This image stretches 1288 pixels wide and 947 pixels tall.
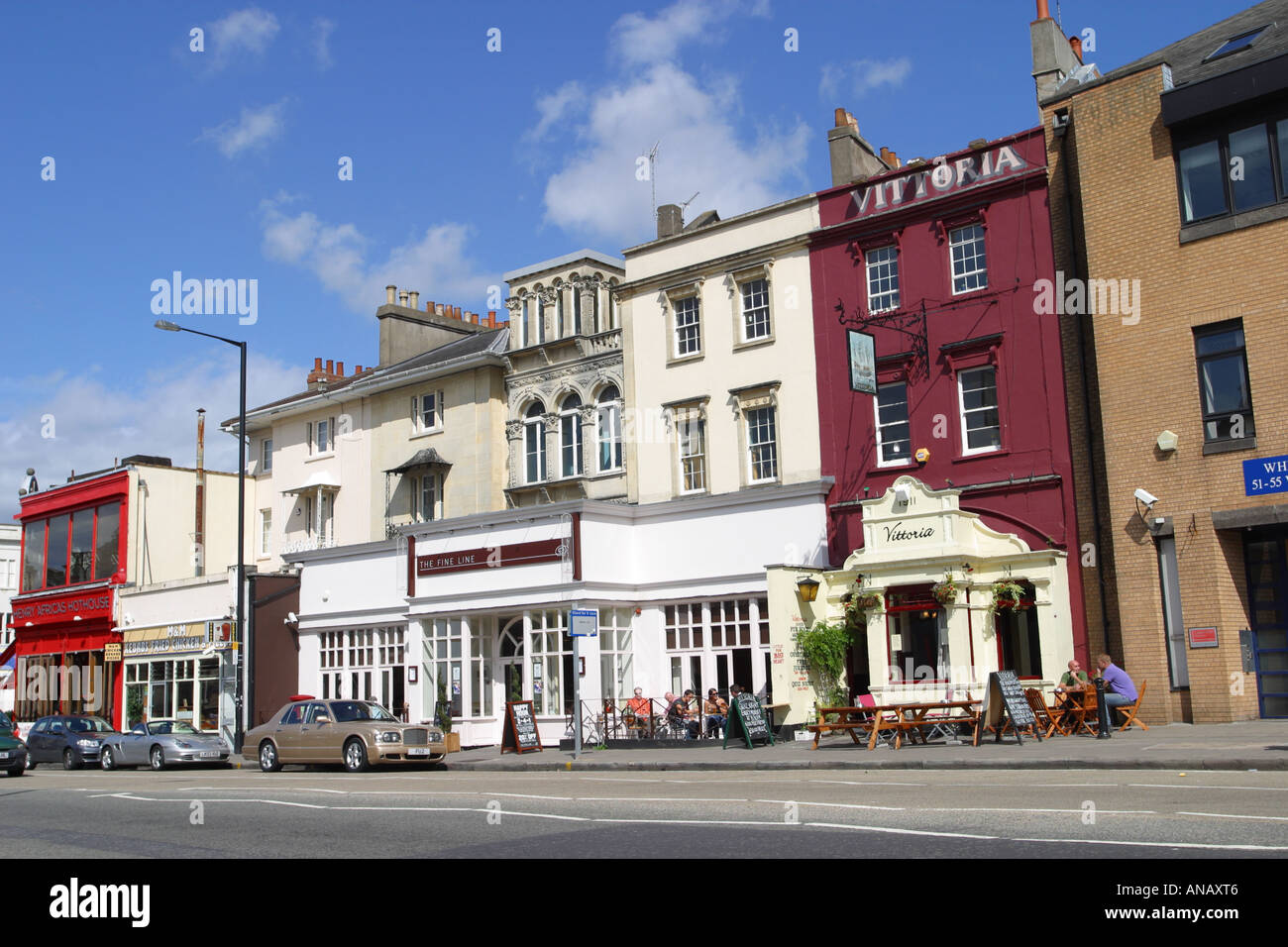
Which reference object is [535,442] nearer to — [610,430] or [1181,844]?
[610,430]

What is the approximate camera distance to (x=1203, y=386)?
70.6 ft

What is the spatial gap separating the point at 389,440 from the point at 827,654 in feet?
56.6

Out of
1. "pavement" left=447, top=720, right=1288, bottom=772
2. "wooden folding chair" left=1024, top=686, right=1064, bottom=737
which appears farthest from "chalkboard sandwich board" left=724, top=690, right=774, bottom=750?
"wooden folding chair" left=1024, top=686, right=1064, bottom=737

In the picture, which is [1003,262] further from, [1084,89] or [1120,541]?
A: [1120,541]

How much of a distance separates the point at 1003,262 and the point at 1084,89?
143 inches

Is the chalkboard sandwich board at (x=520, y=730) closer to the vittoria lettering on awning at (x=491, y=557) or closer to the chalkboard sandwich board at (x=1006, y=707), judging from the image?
the vittoria lettering on awning at (x=491, y=557)

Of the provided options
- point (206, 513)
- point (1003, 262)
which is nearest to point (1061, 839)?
point (1003, 262)

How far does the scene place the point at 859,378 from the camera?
25.0 meters

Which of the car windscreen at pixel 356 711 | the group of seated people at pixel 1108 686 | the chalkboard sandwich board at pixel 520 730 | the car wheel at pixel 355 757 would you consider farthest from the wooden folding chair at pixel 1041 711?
the car windscreen at pixel 356 711

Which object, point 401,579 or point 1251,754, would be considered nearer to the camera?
point 1251,754

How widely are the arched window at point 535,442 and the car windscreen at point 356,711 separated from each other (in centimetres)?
941

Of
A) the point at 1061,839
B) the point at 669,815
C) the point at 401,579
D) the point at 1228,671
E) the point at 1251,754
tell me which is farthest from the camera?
the point at 401,579

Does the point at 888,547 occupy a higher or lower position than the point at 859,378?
→ lower
